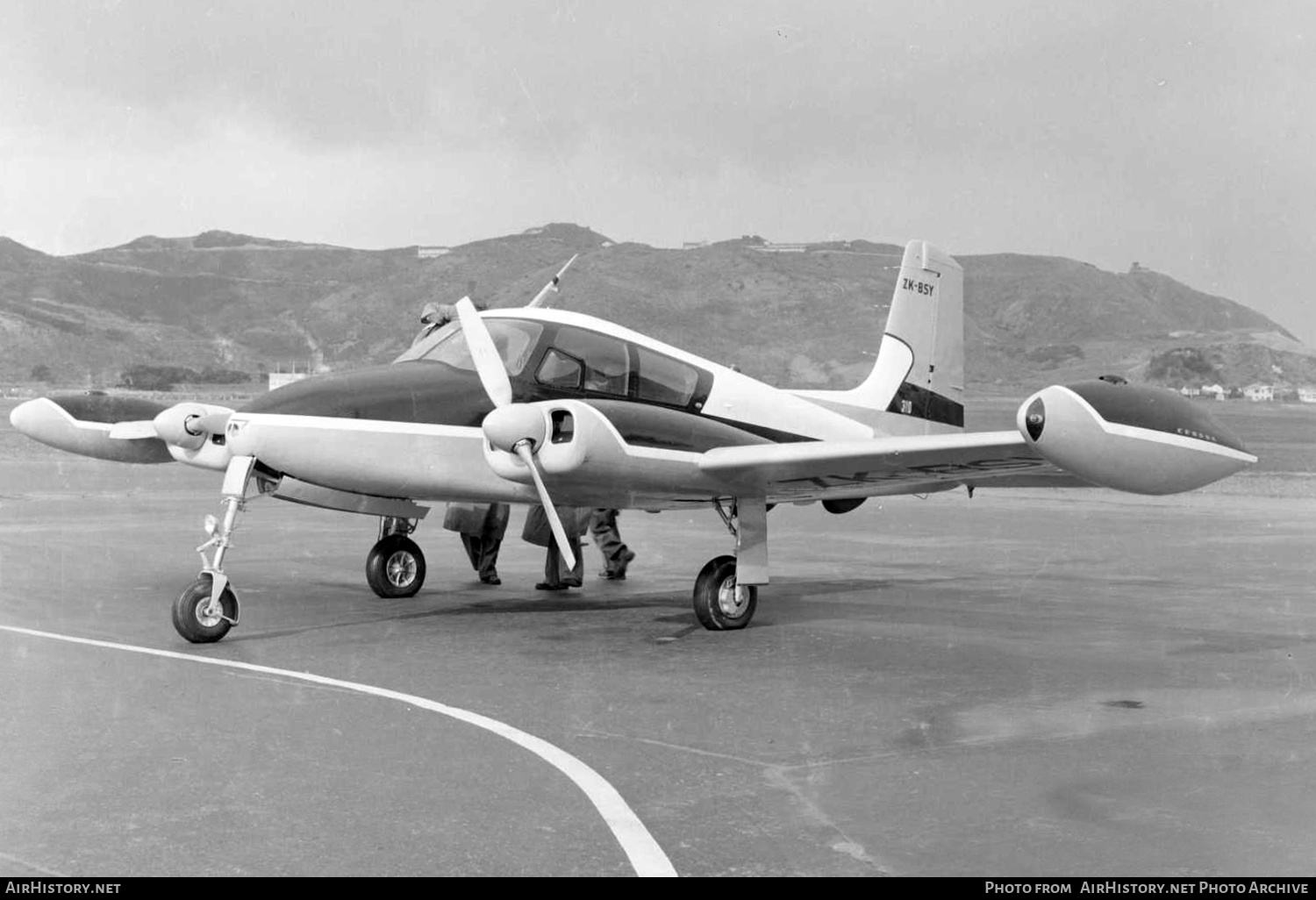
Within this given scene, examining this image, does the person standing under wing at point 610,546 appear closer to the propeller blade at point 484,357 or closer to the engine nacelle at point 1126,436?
the propeller blade at point 484,357

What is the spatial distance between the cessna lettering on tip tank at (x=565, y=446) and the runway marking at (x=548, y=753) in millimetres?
851

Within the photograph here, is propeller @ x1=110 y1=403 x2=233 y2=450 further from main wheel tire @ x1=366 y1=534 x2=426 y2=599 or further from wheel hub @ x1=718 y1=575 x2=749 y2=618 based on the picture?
wheel hub @ x1=718 y1=575 x2=749 y2=618

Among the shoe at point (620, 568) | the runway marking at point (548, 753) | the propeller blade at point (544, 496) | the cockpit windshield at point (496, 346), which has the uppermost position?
the cockpit windshield at point (496, 346)

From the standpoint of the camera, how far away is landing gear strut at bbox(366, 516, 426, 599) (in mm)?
12961

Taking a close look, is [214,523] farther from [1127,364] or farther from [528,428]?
[1127,364]

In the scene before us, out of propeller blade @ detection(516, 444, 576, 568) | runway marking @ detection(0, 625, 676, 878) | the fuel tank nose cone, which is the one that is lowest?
runway marking @ detection(0, 625, 676, 878)

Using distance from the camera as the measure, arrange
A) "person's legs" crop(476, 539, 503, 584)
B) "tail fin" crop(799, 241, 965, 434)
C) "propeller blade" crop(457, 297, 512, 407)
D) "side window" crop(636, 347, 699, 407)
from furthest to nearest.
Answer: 1. "tail fin" crop(799, 241, 965, 434)
2. "person's legs" crop(476, 539, 503, 584)
3. "side window" crop(636, 347, 699, 407)
4. "propeller blade" crop(457, 297, 512, 407)

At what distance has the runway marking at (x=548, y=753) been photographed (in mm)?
4852

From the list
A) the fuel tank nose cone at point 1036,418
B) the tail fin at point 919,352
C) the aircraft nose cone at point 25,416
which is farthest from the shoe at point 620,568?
the fuel tank nose cone at point 1036,418

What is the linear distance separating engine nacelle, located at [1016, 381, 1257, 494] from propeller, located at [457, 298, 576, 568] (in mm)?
3574

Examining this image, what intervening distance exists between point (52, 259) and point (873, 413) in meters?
185

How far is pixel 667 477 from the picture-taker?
10.7 metres

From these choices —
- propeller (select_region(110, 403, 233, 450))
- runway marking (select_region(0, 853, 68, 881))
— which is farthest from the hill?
runway marking (select_region(0, 853, 68, 881))

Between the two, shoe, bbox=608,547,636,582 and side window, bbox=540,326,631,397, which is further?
shoe, bbox=608,547,636,582
